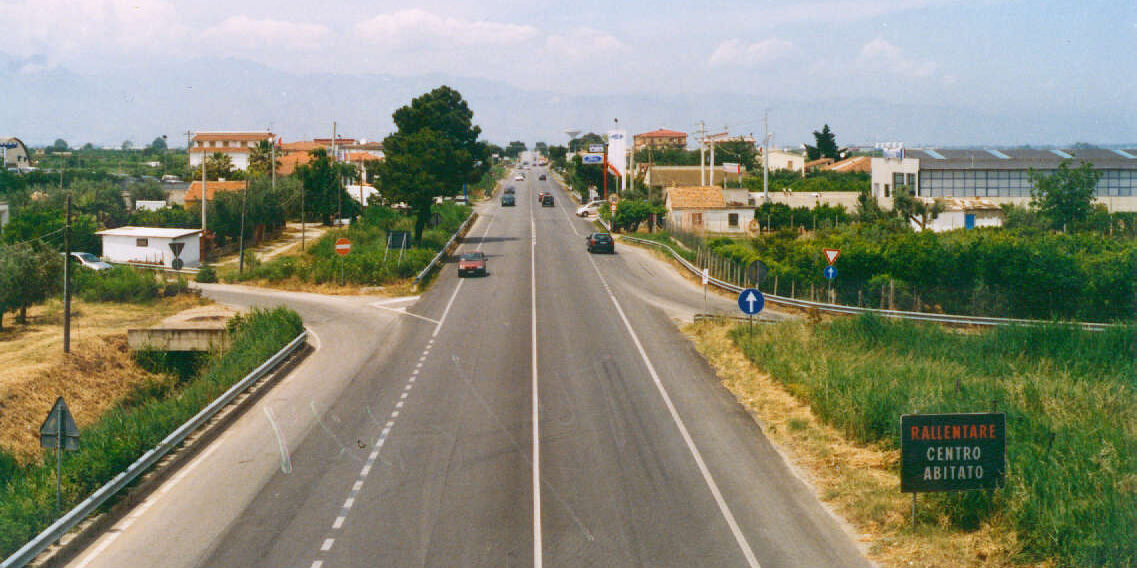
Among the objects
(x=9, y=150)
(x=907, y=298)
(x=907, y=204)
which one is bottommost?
(x=907, y=298)

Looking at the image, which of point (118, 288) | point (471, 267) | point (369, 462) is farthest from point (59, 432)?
point (471, 267)

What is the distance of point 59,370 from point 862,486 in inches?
1129

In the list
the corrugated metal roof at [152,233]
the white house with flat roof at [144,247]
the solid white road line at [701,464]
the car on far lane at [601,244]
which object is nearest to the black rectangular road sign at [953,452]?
the solid white road line at [701,464]

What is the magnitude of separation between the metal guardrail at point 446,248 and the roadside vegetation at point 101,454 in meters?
18.1

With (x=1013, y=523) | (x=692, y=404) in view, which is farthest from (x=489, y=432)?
(x=1013, y=523)

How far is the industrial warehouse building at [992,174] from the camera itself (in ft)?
277

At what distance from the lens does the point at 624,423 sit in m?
23.0

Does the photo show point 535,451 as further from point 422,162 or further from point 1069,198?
point 1069,198

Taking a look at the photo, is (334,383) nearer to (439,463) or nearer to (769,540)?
(439,463)

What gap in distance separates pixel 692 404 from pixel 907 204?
57.2 m

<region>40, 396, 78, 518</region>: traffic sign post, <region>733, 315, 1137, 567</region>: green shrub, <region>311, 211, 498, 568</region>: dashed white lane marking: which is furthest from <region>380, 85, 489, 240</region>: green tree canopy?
<region>40, 396, 78, 518</region>: traffic sign post

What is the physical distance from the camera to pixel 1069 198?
232ft

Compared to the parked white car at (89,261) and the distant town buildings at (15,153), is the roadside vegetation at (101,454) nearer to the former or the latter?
the parked white car at (89,261)

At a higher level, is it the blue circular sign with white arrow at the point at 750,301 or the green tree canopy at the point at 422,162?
the green tree canopy at the point at 422,162
